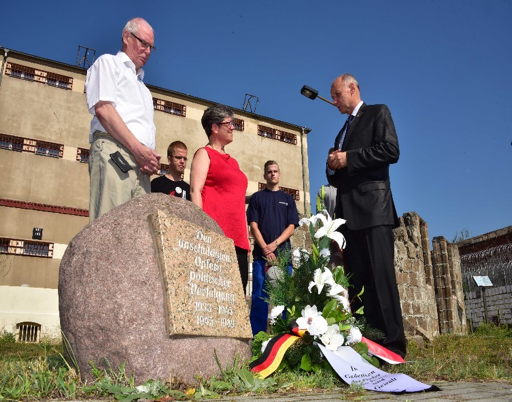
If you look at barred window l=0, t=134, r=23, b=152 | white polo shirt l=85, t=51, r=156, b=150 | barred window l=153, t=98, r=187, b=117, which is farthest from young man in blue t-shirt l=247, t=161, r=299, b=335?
barred window l=153, t=98, r=187, b=117

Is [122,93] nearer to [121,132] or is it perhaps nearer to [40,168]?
[121,132]

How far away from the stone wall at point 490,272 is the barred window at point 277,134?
1243 cm

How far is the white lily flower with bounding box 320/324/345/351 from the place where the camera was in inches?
130

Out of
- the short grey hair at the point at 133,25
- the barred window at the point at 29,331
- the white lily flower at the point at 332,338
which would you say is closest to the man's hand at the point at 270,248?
the white lily flower at the point at 332,338

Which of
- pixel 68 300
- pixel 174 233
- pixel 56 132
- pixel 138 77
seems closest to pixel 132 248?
pixel 174 233

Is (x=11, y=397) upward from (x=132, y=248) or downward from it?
downward

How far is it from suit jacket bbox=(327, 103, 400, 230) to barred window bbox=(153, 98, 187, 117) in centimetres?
1973

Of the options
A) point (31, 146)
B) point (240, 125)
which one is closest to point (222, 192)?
point (31, 146)

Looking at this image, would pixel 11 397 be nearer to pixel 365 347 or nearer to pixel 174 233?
pixel 174 233

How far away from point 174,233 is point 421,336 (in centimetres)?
530

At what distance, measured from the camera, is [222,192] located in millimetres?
4098

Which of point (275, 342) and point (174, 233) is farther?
point (275, 342)

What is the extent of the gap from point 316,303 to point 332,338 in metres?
0.34

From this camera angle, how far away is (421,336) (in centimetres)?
702
